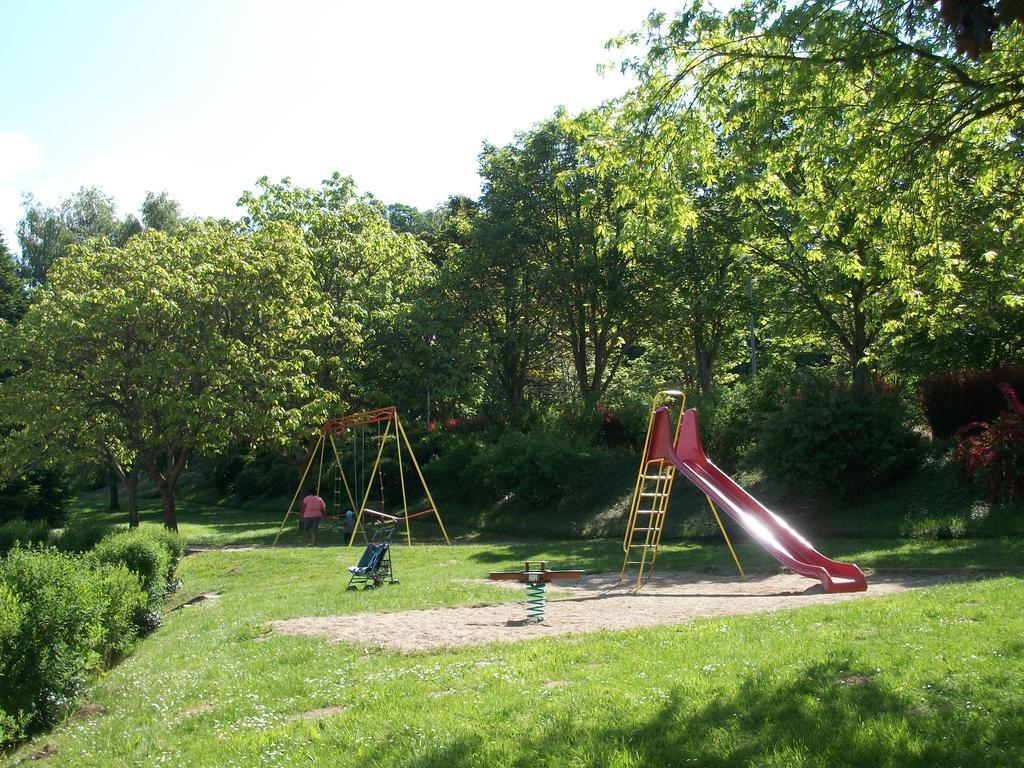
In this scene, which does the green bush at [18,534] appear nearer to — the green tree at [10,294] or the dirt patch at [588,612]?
the dirt patch at [588,612]

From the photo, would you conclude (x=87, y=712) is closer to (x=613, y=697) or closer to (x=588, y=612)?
(x=613, y=697)

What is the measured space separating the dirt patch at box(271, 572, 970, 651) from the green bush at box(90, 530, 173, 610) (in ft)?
13.8

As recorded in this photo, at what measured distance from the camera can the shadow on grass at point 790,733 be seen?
16.3ft

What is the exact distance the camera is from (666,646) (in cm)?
811

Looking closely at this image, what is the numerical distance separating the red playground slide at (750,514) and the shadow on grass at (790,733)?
659 centimetres

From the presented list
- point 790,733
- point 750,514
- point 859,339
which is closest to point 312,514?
Result: point 750,514

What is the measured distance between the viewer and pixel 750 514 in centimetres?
1423

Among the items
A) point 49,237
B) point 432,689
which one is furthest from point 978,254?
point 49,237

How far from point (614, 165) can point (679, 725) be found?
24.2ft

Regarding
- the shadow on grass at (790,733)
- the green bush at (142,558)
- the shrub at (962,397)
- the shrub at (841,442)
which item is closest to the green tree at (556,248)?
the shrub at (841,442)

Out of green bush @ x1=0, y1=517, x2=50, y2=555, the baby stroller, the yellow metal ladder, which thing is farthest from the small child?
the baby stroller

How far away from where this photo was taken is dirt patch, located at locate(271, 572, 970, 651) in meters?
10.0

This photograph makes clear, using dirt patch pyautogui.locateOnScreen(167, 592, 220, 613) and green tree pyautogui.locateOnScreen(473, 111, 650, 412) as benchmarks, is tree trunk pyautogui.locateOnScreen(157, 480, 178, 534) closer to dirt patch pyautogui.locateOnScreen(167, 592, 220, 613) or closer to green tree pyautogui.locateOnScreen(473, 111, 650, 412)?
dirt patch pyautogui.locateOnScreen(167, 592, 220, 613)

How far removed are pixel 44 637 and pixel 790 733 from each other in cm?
715
